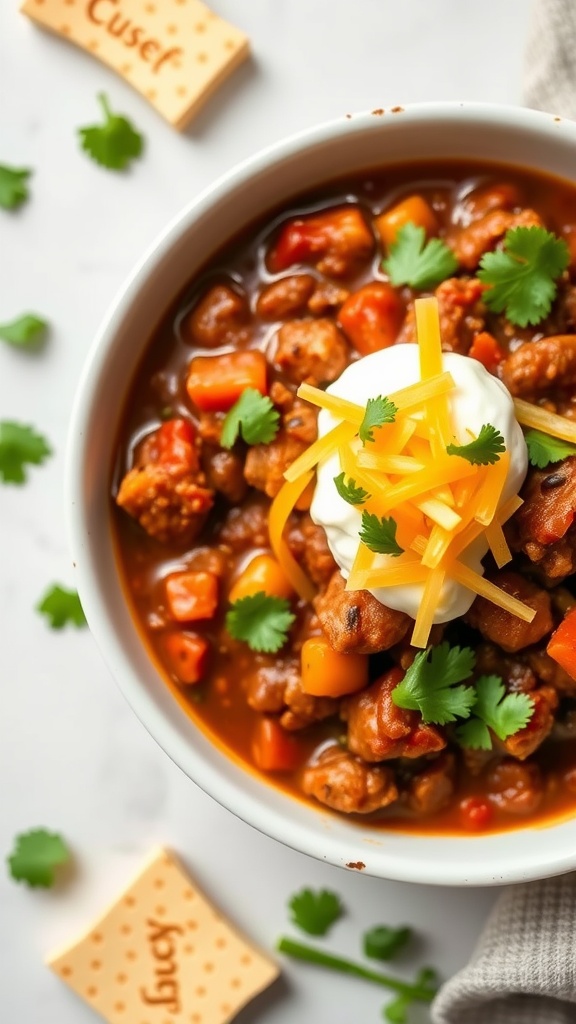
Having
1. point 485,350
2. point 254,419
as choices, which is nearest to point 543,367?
point 485,350

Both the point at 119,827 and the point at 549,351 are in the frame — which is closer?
the point at 549,351

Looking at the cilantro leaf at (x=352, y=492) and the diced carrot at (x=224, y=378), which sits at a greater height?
Answer: the diced carrot at (x=224, y=378)

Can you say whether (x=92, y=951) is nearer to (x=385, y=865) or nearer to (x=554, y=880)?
(x=385, y=865)

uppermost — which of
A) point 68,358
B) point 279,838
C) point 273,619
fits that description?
point 68,358

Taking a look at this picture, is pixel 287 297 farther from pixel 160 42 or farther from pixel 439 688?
pixel 439 688

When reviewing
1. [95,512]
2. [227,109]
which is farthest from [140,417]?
[227,109]

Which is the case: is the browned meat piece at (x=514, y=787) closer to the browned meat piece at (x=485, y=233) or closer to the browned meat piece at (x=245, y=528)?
the browned meat piece at (x=245, y=528)

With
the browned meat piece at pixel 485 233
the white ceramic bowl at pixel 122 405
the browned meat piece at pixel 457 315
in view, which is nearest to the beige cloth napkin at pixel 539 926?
the white ceramic bowl at pixel 122 405
